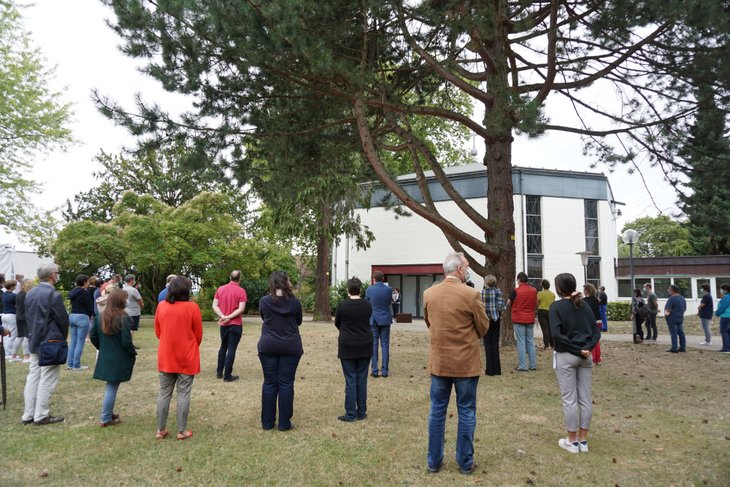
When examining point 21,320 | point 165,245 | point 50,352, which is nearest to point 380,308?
point 50,352

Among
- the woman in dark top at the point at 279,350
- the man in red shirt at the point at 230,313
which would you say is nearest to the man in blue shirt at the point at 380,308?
the man in red shirt at the point at 230,313

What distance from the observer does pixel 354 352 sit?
6.12 meters

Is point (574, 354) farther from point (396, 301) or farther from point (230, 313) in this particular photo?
point (396, 301)

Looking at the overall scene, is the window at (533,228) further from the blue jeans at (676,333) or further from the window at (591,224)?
the blue jeans at (676,333)

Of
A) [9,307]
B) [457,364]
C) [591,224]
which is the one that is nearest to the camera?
[457,364]

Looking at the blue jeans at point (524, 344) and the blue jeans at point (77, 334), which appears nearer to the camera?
the blue jeans at point (77, 334)

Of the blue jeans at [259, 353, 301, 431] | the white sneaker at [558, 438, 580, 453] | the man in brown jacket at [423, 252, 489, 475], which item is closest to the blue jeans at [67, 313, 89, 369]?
the blue jeans at [259, 353, 301, 431]

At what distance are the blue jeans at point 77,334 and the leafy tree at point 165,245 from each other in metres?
9.84

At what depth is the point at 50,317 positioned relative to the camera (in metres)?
6.03

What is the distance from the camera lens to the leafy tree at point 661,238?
45.2 meters

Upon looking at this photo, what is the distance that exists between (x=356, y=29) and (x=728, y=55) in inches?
243

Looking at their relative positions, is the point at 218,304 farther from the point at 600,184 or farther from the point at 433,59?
the point at 600,184

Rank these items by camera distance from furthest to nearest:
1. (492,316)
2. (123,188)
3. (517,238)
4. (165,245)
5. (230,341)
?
(123,188) → (517,238) → (165,245) → (492,316) → (230,341)

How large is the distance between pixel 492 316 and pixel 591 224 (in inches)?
866
